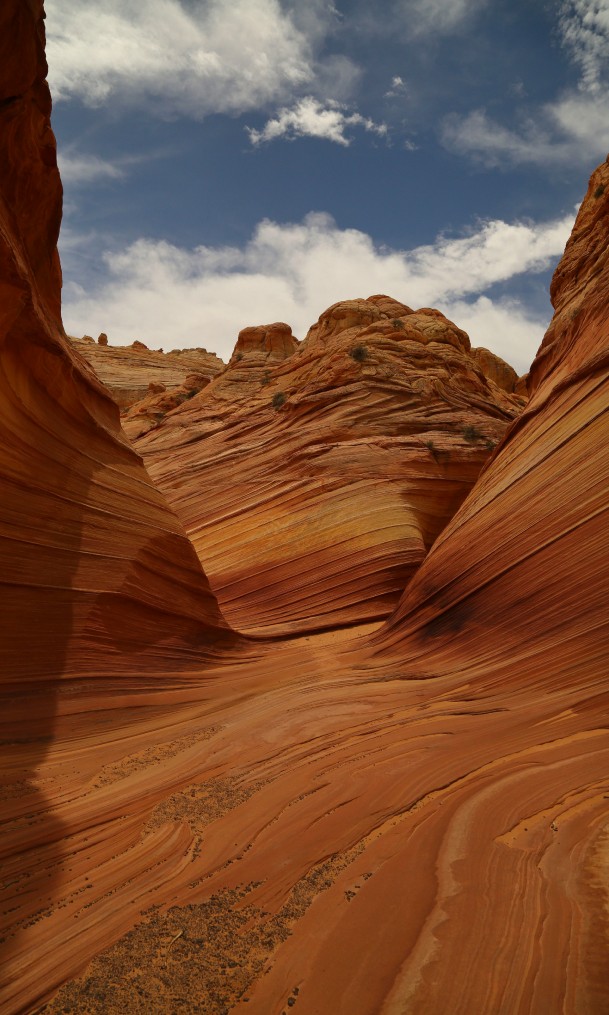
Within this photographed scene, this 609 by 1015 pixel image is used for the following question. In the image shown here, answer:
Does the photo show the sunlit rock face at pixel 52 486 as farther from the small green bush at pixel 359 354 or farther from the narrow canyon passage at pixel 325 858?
the small green bush at pixel 359 354

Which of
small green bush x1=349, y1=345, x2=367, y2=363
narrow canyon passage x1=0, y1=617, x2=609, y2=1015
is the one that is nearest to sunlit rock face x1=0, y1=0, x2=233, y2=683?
narrow canyon passage x1=0, y1=617, x2=609, y2=1015

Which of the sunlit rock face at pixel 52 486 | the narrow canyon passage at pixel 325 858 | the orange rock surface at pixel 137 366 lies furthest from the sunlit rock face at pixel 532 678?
the orange rock surface at pixel 137 366

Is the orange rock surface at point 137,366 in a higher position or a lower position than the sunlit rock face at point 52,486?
higher

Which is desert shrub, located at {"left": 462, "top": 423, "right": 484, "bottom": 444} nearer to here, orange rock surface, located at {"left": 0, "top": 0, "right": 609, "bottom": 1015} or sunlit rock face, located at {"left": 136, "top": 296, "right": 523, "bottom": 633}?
sunlit rock face, located at {"left": 136, "top": 296, "right": 523, "bottom": 633}

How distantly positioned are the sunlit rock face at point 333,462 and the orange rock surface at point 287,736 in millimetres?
1823

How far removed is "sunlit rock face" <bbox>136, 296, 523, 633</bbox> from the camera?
12.4 metres

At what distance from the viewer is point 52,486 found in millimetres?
A: 7125

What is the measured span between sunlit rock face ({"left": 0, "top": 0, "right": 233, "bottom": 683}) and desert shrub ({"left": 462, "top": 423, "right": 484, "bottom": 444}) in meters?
8.99

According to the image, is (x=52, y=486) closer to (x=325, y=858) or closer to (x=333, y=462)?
(x=325, y=858)

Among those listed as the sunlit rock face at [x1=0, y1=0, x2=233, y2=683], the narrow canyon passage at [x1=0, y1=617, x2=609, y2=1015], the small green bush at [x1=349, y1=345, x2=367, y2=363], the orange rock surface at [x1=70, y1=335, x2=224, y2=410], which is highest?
the orange rock surface at [x1=70, y1=335, x2=224, y2=410]

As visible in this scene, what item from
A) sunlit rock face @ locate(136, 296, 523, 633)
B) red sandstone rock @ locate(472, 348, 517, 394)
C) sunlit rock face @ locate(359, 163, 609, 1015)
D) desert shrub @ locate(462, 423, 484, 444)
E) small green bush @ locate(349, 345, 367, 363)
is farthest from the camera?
red sandstone rock @ locate(472, 348, 517, 394)

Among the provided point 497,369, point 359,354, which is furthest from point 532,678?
point 497,369

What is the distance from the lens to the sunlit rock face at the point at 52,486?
20.3ft

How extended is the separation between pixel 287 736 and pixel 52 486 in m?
3.89
